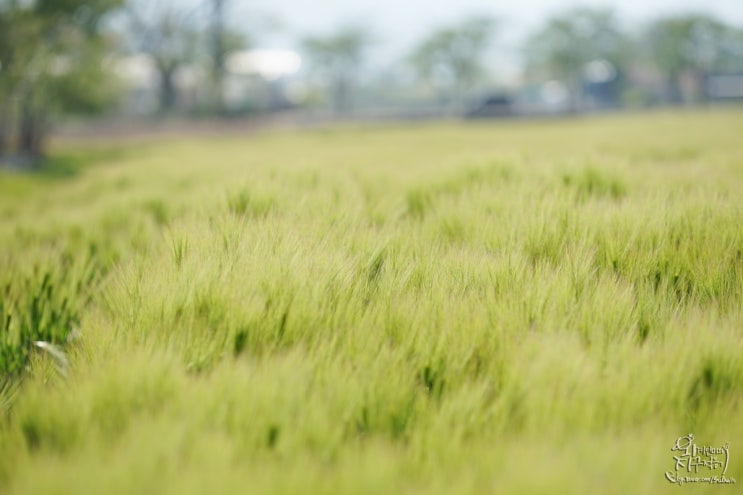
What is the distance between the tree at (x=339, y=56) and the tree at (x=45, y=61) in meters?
46.0

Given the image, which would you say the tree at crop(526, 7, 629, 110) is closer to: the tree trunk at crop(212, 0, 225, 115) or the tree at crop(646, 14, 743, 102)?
the tree at crop(646, 14, 743, 102)

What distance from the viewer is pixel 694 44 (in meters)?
48.5

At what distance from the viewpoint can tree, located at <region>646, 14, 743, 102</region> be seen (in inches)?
1864

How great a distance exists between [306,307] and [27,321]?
1068 mm

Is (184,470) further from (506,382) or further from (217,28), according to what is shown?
(217,28)

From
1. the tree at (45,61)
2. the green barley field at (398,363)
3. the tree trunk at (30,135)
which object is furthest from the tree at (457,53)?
the green barley field at (398,363)

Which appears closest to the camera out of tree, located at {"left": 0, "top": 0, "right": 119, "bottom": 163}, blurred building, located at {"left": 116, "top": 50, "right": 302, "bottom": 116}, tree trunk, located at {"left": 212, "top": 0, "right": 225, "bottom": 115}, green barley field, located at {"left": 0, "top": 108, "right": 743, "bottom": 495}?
green barley field, located at {"left": 0, "top": 108, "right": 743, "bottom": 495}

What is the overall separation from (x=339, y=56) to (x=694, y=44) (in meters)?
32.3

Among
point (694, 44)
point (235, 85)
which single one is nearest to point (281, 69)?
point (235, 85)

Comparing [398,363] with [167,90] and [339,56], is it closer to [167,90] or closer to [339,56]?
[167,90]

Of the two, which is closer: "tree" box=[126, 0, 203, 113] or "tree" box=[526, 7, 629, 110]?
"tree" box=[126, 0, 203, 113]

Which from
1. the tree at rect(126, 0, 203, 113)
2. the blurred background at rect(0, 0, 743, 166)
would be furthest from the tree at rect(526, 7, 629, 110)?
the tree at rect(126, 0, 203, 113)

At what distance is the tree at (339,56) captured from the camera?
5881 centimetres

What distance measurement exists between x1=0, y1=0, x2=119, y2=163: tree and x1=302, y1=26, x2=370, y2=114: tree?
46049mm
